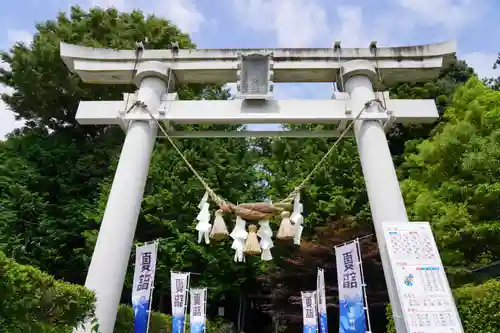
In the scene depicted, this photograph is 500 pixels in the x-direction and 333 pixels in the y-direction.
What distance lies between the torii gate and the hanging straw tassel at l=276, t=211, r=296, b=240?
1204mm

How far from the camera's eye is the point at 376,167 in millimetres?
6102

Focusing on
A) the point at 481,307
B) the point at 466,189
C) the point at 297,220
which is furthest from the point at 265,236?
the point at 466,189

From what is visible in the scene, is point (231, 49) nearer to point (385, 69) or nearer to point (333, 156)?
point (385, 69)

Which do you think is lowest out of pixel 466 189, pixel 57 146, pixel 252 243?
pixel 252 243

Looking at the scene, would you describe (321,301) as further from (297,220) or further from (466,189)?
(297,220)

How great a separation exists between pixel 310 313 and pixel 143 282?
16.4 ft

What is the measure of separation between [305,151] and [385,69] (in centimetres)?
956

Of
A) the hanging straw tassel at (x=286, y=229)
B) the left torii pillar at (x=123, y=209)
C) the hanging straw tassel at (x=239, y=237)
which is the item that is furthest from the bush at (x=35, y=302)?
the hanging straw tassel at (x=286, y=229)

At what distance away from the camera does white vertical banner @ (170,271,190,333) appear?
10172 mm

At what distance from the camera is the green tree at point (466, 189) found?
367 inches

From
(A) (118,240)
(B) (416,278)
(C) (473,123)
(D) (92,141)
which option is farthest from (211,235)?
(D) (92,141)

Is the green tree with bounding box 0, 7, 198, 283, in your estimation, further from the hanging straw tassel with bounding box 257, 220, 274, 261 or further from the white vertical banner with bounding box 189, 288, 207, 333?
the hanging straw tassel with bounding box 257, 220, 274, 261

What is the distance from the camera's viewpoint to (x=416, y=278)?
15.8 ft

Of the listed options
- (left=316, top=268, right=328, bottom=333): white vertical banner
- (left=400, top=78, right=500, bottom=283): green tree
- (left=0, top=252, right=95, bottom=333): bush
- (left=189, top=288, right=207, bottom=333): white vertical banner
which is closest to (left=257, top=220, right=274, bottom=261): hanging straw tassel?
(left=0, top=252, right=95, bottom=333): bush
